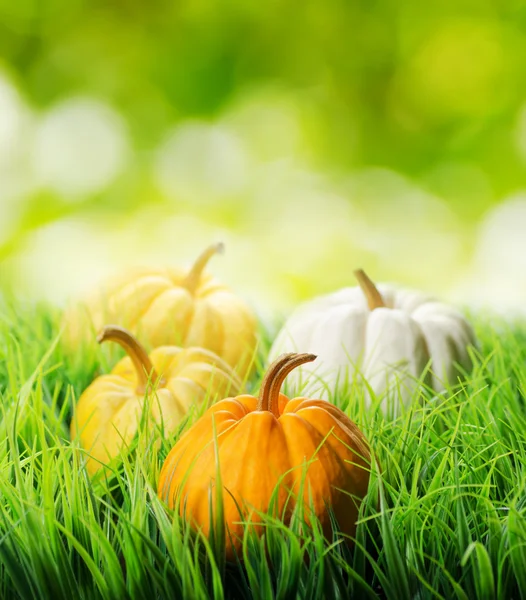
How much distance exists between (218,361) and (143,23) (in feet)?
13.8

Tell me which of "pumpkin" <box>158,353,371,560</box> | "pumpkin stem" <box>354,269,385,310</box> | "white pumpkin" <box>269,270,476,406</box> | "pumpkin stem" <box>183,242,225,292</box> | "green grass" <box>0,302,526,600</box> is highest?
"pumpkin stem" <box>183,242,225,292</box>

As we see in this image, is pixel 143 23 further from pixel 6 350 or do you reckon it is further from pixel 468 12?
pixel 6 350

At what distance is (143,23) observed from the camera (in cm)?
497

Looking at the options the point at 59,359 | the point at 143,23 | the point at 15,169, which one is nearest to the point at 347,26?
the point at 143,23

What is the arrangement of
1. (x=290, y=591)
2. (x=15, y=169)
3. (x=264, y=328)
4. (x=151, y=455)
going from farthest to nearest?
(x=15, y=169) → (x=264, y=328) → (x=151, y=455) → (x=290, y=591)

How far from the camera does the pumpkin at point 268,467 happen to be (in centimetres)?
79

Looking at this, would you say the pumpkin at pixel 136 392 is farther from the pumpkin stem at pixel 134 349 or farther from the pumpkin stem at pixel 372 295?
the pumpkin stem at pixel 372 295

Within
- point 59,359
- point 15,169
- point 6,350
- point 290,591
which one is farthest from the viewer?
point 15,169

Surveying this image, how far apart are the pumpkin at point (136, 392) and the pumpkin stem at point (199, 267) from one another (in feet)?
1.44

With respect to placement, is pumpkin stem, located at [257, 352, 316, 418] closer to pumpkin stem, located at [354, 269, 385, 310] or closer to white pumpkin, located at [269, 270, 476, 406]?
white pumpkin, located at [269, 270, 476, 406]

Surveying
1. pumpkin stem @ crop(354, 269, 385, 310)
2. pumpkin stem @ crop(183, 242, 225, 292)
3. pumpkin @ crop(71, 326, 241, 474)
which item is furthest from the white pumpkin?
pumpkin stem @ crop(183, 242, 225, 292)

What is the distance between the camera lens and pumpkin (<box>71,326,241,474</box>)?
1.11m

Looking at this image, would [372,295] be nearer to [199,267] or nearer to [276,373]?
[199,267]

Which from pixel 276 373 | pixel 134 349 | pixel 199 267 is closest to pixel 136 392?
pixel 134 349
